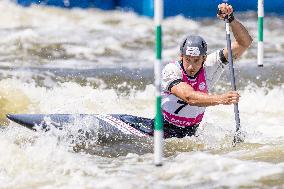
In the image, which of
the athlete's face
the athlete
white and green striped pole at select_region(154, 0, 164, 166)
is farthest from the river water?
the athlete's face

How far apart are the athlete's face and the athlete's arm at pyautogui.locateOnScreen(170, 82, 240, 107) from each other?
7.9 inches

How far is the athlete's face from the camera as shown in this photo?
682 centimetres

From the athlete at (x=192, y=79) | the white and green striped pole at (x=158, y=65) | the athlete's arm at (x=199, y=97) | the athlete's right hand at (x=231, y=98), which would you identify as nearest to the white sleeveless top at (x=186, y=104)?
the athlete at (x=192, y=79)

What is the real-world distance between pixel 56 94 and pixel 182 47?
499cm

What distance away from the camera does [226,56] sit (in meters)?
7.29

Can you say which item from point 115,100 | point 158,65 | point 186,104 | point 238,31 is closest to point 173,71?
point 186,104

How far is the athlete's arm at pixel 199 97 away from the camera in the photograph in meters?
6.23

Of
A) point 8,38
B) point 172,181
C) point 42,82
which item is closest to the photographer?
point 172,181

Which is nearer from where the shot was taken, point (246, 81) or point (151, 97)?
point (151, 97)

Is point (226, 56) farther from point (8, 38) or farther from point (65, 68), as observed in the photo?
point (8, 38)

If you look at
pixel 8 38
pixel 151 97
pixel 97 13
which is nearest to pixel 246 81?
pixel 151 97

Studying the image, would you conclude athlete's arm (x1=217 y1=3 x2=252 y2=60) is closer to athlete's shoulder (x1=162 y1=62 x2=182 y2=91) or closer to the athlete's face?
the athlete's face

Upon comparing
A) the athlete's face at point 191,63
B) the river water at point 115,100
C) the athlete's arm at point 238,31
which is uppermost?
the athlete's arm at point 238,31

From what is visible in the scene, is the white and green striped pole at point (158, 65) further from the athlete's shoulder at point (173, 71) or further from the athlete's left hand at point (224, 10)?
the athlete's left hand at point (224, 10)
